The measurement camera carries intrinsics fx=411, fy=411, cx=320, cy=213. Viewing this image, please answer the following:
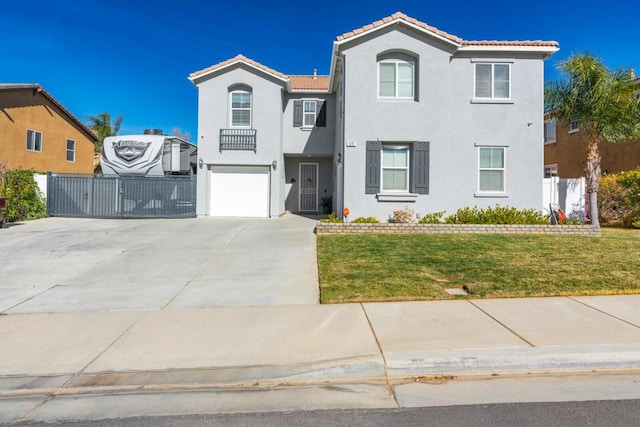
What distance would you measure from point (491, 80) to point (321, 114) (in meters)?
7.53

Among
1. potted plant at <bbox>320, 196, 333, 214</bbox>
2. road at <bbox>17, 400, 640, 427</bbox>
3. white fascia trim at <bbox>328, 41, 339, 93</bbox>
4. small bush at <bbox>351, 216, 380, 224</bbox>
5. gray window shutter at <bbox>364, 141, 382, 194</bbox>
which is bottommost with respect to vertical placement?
road at <bbox>17, 400, 640, 427</bbox>

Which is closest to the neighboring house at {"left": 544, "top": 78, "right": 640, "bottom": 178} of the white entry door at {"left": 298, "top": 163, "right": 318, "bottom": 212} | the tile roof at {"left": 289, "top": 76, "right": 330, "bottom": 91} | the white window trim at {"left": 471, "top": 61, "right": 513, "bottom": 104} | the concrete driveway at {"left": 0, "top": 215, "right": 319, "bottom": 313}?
the white window trim at {"left": 471, "top": 61, "right": 513, "bottom": 104}

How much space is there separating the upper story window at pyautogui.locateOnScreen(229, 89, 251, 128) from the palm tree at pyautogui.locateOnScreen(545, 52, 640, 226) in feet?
38.1

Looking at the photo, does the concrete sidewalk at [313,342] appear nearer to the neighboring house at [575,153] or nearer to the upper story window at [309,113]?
the upper story window at [309,113]

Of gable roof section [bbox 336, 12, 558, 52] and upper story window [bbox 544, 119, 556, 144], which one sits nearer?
gable roof section [bbox 336, 12, 558, 52]

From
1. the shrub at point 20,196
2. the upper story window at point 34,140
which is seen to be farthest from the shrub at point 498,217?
the upper story window at point 34,140

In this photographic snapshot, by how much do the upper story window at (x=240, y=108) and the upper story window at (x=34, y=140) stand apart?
40.7 ft

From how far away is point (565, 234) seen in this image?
12.4 m

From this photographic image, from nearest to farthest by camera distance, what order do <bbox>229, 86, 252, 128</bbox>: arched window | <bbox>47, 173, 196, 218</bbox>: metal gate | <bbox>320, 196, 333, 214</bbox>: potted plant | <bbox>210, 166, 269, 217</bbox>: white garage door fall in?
<bbox>47, 173, 196, 218</bbox>: metal gate, <bbox>229, 86, 252, 128</bbox>: arched window, <bbox>210, 166, 269, 217</bbox>: white garage door, <bbox>320, 196, 333, 214</bbox>: potted plant

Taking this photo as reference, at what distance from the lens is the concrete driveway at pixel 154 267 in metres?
6.50

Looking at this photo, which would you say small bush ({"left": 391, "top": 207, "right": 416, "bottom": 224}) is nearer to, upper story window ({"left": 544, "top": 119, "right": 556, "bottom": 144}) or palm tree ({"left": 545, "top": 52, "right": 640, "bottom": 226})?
palm tree ({"left": 545, "top": 52, "right": 640, "bottom": 226})

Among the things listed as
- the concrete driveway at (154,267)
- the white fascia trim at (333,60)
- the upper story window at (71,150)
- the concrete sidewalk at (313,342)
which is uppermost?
the white fascia trim at (333,60)

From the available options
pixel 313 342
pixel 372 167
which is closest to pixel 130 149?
pixel 372 167

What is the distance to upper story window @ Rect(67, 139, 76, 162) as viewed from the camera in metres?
25.4
